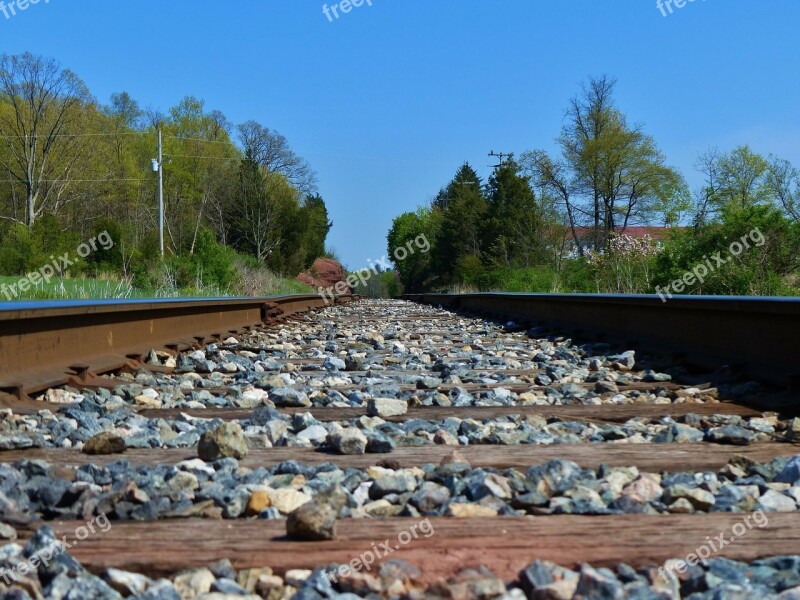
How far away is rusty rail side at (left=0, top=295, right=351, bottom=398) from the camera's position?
13.0 ft

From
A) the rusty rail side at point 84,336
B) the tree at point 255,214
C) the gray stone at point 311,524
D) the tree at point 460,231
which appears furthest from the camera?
the tree at point 460,231

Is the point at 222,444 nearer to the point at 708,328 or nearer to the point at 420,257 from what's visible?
the point at 708,328

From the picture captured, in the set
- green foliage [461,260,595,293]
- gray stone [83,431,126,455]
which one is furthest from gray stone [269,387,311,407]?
green foliage [461,260,595,293]

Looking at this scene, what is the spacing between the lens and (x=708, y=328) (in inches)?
209

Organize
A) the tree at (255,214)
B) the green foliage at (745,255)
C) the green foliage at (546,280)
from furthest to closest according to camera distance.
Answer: the tree at (255,214) < the green foliage at (546,280) < the green foliage at (745,255)

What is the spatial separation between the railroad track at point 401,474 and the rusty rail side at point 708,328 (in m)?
→ 0.03

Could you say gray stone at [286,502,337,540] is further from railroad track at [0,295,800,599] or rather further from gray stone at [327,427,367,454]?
gray stone at [327,427,367,454]

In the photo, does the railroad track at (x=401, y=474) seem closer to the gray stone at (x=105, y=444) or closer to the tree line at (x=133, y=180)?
the gray stone at (x=105, y=444)

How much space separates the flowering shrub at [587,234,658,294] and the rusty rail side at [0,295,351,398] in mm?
10650

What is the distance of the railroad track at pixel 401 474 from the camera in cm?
162

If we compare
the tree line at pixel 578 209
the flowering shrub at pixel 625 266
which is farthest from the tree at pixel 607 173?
the flowering shrub at pixel 625 266

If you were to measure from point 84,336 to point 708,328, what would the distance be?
3.96 metres

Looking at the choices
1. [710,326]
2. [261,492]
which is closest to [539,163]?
[710,326]

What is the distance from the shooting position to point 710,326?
527cm
